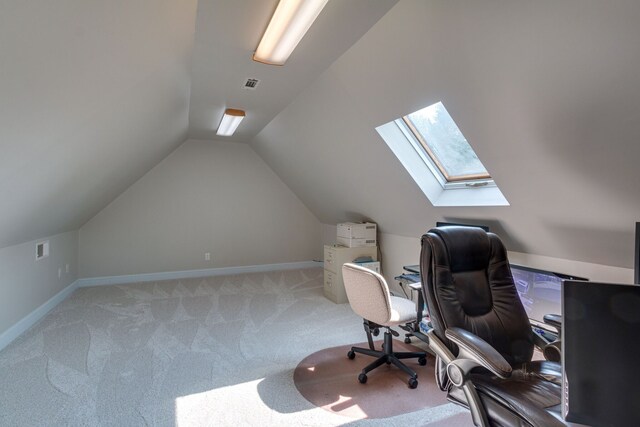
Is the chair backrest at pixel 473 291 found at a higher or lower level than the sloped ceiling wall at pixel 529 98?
lower

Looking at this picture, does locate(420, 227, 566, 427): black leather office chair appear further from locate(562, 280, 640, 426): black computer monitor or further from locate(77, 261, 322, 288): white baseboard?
locate(77, 261, 322, 288): white baseboard

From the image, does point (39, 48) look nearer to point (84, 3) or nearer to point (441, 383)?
point (84, 3)

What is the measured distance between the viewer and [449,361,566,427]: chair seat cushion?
4.14ft

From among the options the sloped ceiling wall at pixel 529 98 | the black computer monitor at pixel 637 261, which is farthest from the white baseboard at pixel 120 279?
the black computer monitor at pixel 637 261

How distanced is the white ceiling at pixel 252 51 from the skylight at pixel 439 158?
927 millimetres

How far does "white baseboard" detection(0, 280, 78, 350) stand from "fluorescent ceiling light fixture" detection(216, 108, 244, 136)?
10.0 feet

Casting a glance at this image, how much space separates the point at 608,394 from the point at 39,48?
2.30 metres

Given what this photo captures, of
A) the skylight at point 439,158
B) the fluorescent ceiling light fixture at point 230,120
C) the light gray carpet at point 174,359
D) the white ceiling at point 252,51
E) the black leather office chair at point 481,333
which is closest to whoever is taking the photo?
the black leather office chair at point 481,333

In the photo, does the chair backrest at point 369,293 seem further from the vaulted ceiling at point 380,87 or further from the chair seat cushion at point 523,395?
the vaulted ceiling at point 380,87

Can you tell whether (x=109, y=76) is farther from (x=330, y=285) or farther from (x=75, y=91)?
Answer: (x=330, y=285)

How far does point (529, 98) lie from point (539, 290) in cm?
161

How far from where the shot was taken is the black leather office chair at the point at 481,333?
1.39 metres

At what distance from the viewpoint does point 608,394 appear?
76 cm

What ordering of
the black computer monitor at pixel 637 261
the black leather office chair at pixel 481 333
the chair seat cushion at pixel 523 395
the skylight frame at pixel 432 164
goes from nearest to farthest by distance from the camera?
the chair seat cushion at pixel 523 395
the black leather office chair at pixel 481 333
the black computer monitor at pixel 637 261
the skylight frame at pixel 432 164
